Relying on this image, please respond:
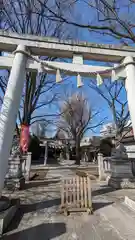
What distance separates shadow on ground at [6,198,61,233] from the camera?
3733mm

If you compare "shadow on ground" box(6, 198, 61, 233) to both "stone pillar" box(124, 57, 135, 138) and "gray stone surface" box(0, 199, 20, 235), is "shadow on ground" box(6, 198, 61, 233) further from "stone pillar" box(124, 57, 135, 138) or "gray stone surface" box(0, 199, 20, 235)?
"stone pillar" box(124, 57, 135, 138)

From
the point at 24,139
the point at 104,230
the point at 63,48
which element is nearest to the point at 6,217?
the point at 104,230

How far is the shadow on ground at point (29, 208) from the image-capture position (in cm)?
373

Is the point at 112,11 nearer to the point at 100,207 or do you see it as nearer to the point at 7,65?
the point at 7,65

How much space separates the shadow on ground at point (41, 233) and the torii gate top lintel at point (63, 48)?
4.29 metres

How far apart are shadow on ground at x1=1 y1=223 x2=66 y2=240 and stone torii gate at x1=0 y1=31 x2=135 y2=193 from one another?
5.90 ft

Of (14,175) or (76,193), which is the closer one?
(76,193)

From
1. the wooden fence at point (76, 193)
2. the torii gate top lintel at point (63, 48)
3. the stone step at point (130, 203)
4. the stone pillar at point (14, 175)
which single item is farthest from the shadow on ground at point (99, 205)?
the torii gate top lintel at point (63, 48)

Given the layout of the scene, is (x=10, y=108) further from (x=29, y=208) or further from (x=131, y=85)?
(x=131, y=85)

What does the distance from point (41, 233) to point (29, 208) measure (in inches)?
66.0

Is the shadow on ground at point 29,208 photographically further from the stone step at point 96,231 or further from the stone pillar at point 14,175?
the stone pillar at point 14,175

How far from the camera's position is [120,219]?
397 centimetres

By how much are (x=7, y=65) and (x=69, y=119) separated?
1984 centimetres

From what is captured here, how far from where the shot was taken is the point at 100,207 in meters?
4.92
